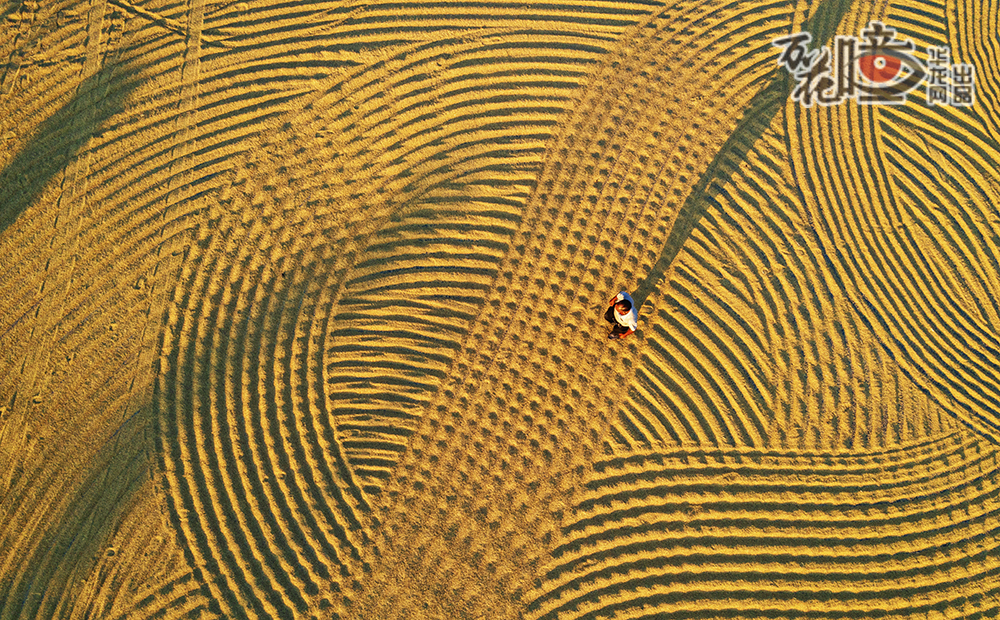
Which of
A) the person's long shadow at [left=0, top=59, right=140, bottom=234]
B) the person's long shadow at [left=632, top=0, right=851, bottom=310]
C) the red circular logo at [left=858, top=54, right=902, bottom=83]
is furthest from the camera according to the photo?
the red circular logo at [left=858, top=54, right=902, bottom=83]

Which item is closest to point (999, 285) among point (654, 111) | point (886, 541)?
point (886, 541)

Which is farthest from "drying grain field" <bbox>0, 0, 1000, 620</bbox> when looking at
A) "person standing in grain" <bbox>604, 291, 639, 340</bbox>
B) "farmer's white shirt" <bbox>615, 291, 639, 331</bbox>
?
"farmer's white shirt" <bbox>615, 291, 639, 331</bbox>

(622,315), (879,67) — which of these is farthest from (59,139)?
(879,67)

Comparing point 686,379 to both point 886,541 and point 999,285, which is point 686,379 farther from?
point 999,285

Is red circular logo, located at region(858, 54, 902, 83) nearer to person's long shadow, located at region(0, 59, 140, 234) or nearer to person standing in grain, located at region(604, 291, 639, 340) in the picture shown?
person standing in grain, located at region(604, 291, 639, 340)

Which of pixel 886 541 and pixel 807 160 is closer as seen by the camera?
pixel 886 541

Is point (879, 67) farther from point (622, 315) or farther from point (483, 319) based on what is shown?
point (483, 319)
